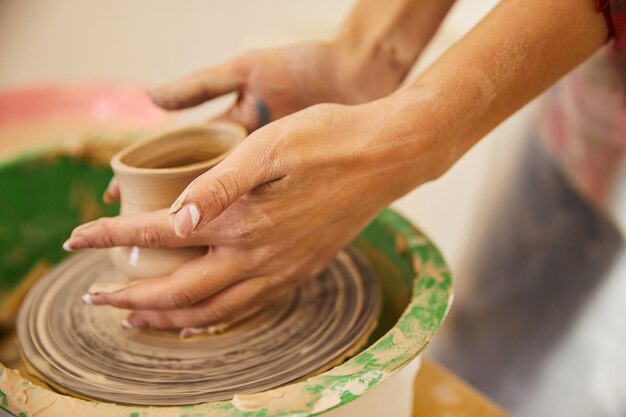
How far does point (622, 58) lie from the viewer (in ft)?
3.93

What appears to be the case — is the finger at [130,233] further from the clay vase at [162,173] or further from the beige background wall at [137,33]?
the beige background wall at [137,33]

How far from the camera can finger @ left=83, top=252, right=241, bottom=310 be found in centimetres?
83

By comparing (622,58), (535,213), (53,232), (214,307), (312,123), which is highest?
(312,123)

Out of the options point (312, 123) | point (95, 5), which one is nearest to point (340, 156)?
point (312, 123)

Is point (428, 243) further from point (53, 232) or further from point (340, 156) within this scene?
point (53, 232)

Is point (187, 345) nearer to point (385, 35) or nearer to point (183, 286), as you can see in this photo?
point (183, 286)

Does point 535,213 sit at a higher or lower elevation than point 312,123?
lower

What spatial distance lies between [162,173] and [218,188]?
199 mm

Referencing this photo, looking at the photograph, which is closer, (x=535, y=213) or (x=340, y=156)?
(x=340, y=156)

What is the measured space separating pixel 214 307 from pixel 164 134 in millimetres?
304

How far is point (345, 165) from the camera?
0.81m

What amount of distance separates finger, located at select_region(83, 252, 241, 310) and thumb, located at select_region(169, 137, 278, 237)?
0.13m

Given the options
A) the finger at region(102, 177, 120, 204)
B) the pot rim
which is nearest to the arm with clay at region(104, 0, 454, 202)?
the pot rim

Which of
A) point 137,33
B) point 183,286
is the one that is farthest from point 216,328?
point 137,33
